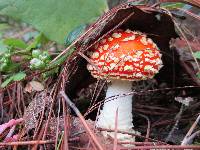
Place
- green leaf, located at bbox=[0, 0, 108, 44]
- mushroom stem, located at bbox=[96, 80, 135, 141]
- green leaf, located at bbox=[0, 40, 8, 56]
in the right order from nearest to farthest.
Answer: green leaf, located at bbox=[0, 0, 108, 44], mushroom stem, located at bbox=[96, 80, 135, 141], green leaf, located at bbox=[0, 40, 8, 56]

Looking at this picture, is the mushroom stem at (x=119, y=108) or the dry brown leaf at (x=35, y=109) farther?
the mushroom stem at (x=119, y=108)

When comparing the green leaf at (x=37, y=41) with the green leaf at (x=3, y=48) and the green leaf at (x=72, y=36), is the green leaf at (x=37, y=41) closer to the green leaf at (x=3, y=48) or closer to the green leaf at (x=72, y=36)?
the green leaf at (x=3, y=48)

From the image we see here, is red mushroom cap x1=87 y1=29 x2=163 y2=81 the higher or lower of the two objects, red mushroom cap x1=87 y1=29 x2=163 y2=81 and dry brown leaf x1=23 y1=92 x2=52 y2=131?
the higher

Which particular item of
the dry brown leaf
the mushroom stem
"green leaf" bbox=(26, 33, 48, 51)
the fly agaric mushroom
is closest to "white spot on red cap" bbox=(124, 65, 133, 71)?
the fly agaric mushroom

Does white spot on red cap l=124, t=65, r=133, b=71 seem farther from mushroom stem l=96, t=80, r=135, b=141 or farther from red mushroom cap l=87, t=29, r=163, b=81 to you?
mushroom stem l=96, t=80, r=135, b=141

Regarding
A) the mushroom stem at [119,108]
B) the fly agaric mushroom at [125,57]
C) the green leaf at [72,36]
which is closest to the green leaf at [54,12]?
the fly agaric mushroom at [125,57]

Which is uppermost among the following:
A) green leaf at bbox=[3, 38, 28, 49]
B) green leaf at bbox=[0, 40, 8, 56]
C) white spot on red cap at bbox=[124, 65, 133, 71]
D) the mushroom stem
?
green leaf at bbox=[3, 38, 28, 49]

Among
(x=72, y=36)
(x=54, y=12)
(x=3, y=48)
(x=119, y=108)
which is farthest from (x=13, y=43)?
(x=119, y=108)
